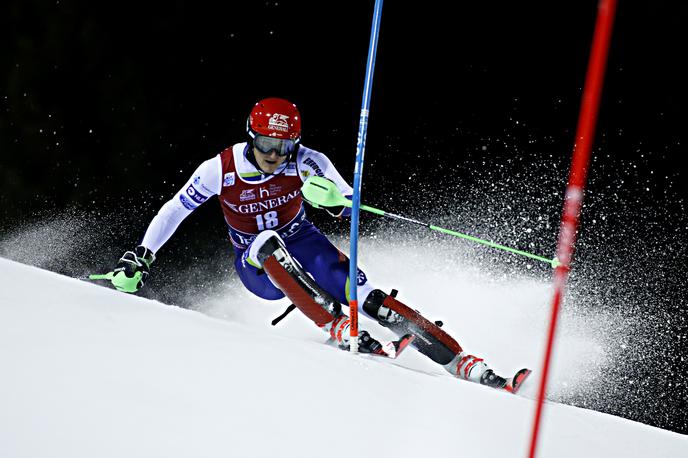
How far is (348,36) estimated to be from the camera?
4.86 metres

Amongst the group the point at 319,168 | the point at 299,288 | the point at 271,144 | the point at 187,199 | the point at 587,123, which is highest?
the point at 587,123

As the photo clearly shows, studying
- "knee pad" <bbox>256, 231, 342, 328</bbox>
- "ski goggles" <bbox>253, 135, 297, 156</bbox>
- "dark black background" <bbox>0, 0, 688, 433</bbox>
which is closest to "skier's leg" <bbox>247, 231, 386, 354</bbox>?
"knee pad" <bbox>256, 231, 342, 328</bbox>

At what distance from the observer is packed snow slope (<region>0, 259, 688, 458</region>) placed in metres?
1.22

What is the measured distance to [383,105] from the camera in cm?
488

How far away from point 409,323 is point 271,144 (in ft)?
3.56

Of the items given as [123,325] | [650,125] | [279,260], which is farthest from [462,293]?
[123,325]

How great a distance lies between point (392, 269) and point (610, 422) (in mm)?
3399

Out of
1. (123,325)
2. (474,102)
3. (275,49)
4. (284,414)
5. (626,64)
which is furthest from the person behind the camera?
(275,49)

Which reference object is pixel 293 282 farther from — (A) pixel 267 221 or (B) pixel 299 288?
(A) pixel 267 221

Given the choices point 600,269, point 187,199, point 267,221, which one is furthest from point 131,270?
point 600,269

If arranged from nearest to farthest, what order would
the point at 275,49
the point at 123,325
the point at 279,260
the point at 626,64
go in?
1. the point at 123,325
2. the point at 279,260
3. the point at 626,64
4. the point at 275,49

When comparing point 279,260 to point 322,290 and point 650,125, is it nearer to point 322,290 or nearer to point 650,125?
point 322,290

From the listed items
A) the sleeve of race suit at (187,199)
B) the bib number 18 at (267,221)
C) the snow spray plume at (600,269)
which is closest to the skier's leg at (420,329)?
the bib number 18 at (267,221)

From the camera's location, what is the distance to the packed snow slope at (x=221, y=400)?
4.01 feet
